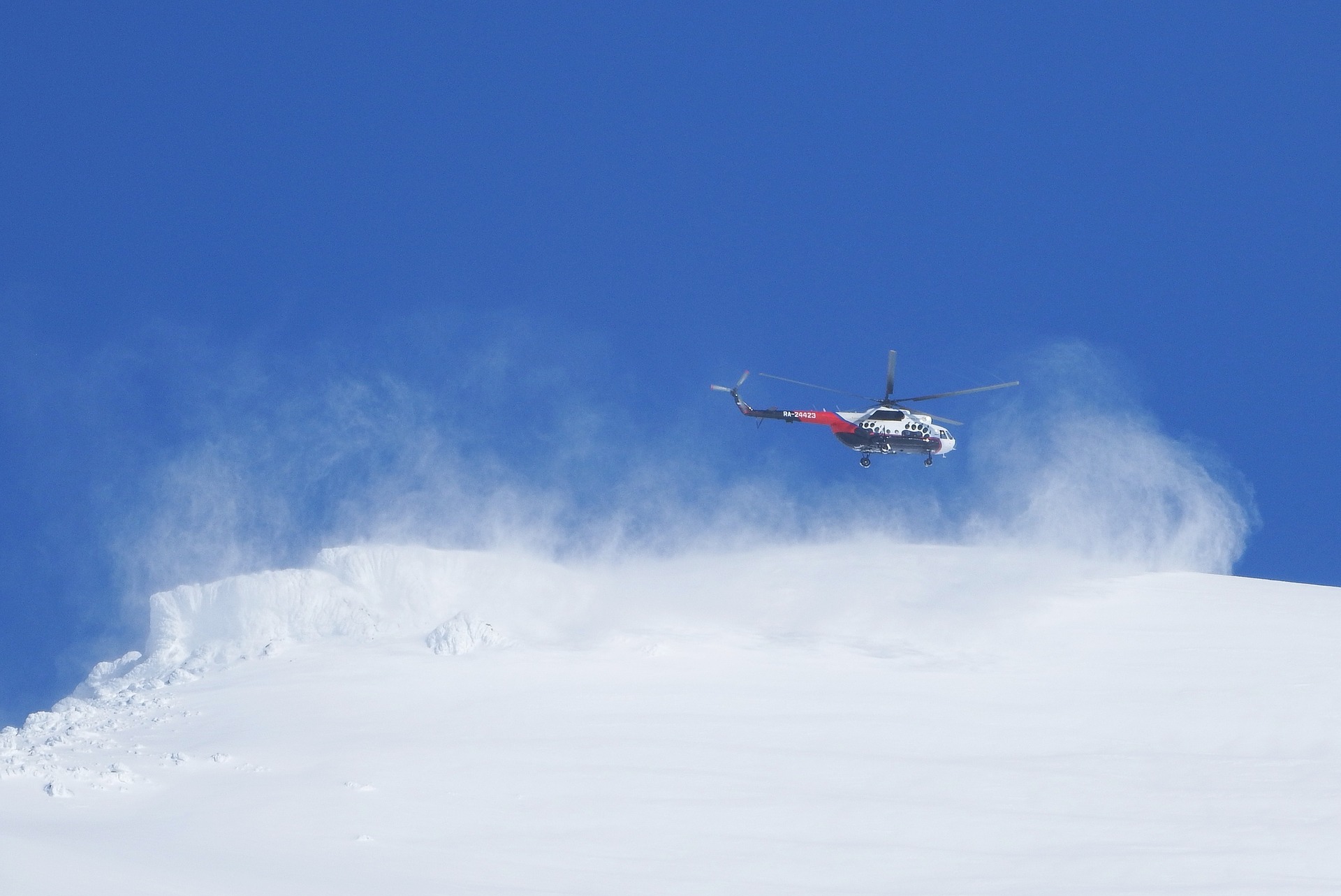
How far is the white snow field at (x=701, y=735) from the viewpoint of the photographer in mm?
49688

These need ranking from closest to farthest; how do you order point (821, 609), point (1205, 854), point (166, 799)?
point (1205, 854), point (166, 799), point (821, 609)

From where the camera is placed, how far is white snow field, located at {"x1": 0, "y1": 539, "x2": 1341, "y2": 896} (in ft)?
163

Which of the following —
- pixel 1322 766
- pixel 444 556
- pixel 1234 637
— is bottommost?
pixel 1322 766

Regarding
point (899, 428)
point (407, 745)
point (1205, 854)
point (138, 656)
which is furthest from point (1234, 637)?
point (138, 656)

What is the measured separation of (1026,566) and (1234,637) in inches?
582

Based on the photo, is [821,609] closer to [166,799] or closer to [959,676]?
[959,676]

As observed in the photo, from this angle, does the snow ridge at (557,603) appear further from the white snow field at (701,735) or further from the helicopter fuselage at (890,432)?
the helicopter fuselage at (890,432)

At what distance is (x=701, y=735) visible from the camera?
6141 centimetres

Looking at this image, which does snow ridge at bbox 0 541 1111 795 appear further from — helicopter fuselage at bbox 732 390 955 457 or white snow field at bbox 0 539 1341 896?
helicopter fuselage at bbox 732 390 955 457

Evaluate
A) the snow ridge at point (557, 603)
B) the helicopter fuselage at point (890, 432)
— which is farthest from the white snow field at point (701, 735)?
the helicopter fuselage at point (890, 432)

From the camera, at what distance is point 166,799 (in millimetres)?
54531

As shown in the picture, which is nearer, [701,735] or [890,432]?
[701,735]

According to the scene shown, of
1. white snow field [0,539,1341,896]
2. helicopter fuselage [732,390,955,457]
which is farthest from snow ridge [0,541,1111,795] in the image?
helicopter fuselage [732,390,955,457]

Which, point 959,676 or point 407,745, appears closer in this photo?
point 407,745
